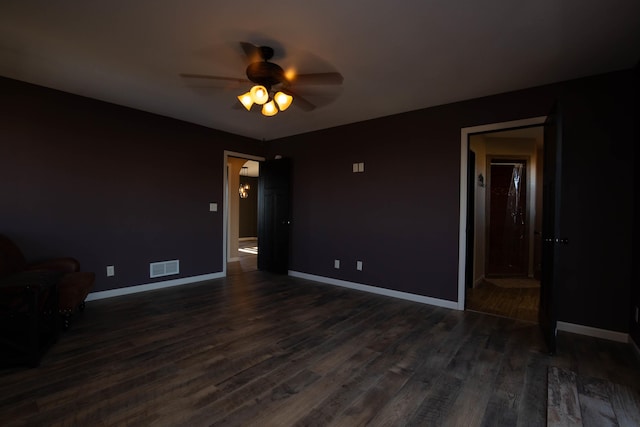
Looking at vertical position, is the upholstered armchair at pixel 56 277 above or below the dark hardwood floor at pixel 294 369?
above

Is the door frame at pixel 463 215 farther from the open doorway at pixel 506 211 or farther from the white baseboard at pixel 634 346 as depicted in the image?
the white baseboard at pixel 634 346

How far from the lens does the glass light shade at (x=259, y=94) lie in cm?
261

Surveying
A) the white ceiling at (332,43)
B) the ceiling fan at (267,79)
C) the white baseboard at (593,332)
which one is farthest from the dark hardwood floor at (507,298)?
the ceiling fan at (267,79)

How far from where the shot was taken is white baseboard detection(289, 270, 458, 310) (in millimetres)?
3731

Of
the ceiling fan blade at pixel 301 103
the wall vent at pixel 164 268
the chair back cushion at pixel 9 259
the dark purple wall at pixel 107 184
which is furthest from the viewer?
the wall vent at pixel 164 268

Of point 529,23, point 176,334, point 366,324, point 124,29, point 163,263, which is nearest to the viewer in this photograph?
point 529,23

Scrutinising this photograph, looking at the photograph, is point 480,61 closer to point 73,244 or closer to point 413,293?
point 413,293

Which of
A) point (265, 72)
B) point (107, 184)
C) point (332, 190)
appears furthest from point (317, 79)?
point (107, 184)

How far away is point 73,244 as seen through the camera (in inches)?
143

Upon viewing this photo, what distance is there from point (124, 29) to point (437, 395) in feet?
11.1

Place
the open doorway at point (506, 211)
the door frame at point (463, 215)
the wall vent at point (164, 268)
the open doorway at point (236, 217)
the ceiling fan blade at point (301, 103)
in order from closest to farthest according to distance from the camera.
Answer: the ceiling fan blade at point (301, 103)
the door frame at point (463, 215)
the wall vent at point (164, 268)
the open doorway at point (506, 211)
the open doorway at point (236, 217)

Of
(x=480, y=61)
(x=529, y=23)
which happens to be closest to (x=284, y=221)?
(x=480, y=61)

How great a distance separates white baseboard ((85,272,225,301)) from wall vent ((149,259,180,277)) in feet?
0.41

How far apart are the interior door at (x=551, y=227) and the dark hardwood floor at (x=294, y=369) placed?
243 millimetres
